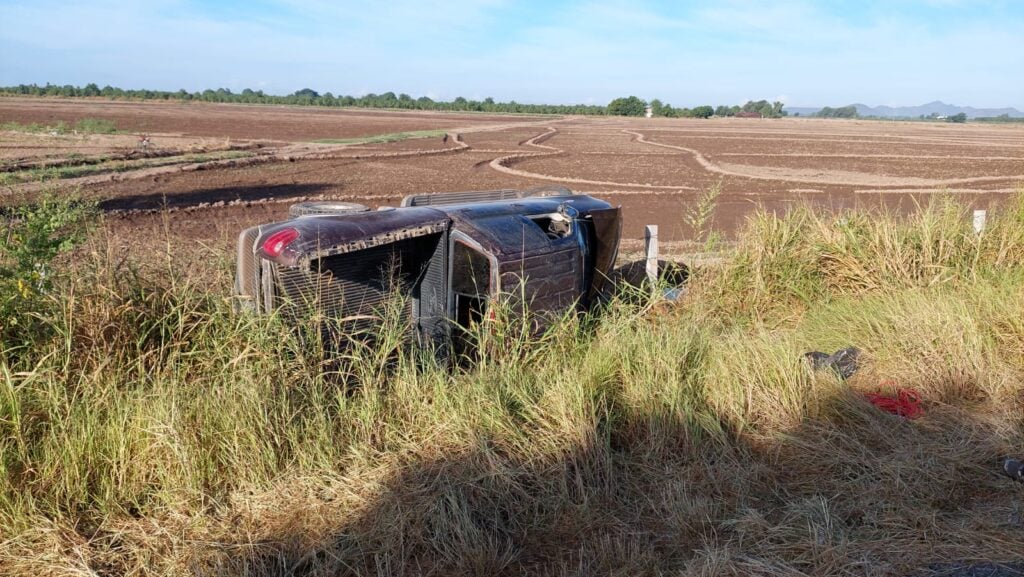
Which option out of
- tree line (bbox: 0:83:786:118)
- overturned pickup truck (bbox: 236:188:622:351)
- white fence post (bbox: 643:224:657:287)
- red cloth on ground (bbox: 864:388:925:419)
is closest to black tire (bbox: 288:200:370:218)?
overturned pickup truck (bbox: 236:188:622:351)

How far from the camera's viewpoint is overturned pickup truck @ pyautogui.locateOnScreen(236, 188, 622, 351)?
4984mm

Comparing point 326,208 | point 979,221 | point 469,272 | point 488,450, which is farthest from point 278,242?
point 979,221

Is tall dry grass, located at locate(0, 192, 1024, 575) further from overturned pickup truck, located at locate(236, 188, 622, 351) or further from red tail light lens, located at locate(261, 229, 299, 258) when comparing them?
red tail light lens, located at locate(261, 229, 299, 258)

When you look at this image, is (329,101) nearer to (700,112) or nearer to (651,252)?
(700,112)

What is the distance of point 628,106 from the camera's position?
127312 mm

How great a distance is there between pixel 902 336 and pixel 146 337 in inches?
204

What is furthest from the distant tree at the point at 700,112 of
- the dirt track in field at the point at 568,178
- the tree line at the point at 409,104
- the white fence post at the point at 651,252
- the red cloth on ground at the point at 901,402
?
the red cloth on ground at the point at 901,402

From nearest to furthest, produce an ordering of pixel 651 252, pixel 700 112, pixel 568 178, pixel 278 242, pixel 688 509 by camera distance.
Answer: pixel 688 509, pixel 278 242, pixel 651 252, pixel 568 178, pixel 700 112

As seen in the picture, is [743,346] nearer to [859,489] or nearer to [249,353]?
[859,489]

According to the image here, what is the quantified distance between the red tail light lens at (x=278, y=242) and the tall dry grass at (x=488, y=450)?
477mm

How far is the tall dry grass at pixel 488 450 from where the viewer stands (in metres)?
3.39

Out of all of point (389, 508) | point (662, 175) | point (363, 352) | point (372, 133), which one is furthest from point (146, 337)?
point (372, 133)

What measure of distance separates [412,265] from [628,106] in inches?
4995

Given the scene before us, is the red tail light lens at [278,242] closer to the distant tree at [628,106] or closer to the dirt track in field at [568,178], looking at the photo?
the dirt track in field at [568,178]
